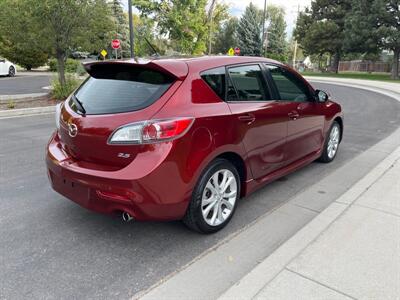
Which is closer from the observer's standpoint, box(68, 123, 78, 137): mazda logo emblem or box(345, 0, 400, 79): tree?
box(68, 123, 78, 137): mazda logo emblem

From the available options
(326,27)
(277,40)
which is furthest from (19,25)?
(277,40)

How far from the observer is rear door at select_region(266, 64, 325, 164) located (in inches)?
159

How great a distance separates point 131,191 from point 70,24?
1084 centimetres

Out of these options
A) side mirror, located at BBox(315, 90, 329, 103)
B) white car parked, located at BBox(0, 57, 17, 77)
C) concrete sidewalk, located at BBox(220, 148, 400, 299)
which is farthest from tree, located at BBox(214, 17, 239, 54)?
concrete sidewalk, located at BBox(220, 148, 400, 299)

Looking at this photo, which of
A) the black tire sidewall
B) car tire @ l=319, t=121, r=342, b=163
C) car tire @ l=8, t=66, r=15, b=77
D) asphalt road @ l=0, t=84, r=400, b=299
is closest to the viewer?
asphalt road @ l=0, t=84, r=400, b=299

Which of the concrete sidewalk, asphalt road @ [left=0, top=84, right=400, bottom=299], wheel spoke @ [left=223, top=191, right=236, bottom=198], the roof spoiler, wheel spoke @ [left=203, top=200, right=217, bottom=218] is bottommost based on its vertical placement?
asphalt road @ [left=0, top=84, right=400, bottom=299]

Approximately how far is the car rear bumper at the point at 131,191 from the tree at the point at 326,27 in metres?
40.7

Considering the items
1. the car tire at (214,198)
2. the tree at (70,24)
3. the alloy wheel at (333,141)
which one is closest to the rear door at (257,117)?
the car tire at (214,198)

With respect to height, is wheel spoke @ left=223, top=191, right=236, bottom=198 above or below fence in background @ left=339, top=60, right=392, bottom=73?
below

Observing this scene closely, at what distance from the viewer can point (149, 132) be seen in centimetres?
264

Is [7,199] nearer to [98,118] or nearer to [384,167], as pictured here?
[98,118]

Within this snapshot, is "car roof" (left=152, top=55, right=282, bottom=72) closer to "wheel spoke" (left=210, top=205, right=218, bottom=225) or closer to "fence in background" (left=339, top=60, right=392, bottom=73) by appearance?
"wheel spoke" (left=210, top=205, right=218, bottom=225)

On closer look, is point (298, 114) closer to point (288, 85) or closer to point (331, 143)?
point (288, 85)

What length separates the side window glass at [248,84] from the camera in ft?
11.0
